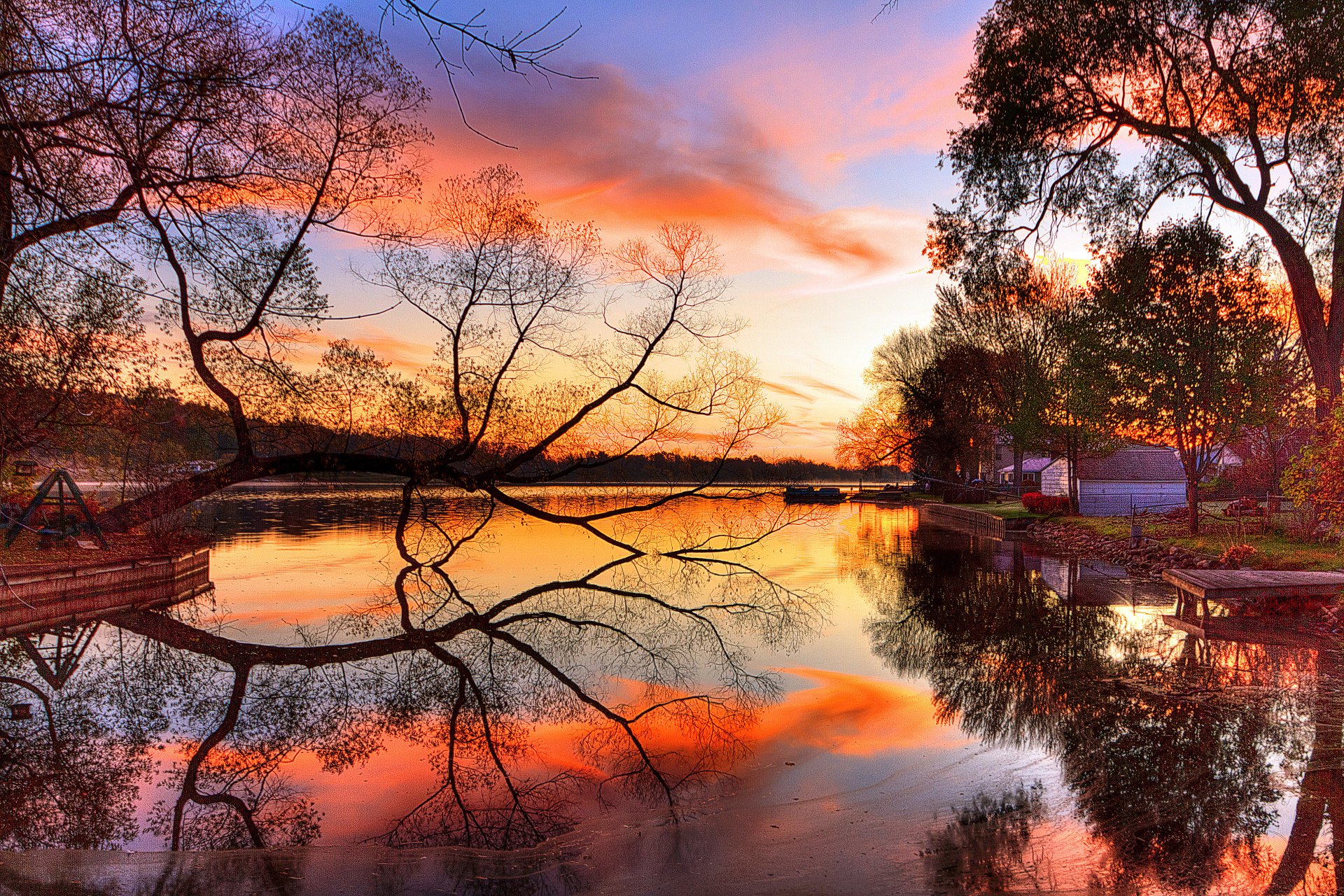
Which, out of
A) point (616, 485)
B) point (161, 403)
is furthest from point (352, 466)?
point (616, 485)

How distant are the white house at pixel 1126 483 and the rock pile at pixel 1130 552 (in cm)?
672

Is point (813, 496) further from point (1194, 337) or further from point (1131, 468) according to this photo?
point (1194, 337)

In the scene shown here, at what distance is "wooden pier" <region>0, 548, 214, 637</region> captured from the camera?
1515 centimetres

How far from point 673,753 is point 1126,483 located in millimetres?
42924

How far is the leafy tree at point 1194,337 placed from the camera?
85.1 ft

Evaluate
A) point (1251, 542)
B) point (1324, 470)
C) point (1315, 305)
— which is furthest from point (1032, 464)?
point (1324, 470)

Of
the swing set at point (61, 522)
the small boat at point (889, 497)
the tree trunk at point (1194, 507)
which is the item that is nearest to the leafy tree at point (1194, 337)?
the tree trunk at point (1194, 507)

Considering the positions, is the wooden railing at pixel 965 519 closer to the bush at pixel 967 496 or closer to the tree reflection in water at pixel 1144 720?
the bush at pixel 967 496

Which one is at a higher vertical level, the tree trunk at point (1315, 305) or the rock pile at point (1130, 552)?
the tree trunk at point (1315, 305)

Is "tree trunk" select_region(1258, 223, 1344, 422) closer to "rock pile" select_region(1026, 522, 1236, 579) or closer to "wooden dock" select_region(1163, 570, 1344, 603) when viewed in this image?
"rock pile" select_region(1026, 522, 1236, 579)

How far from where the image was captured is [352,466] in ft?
60.0

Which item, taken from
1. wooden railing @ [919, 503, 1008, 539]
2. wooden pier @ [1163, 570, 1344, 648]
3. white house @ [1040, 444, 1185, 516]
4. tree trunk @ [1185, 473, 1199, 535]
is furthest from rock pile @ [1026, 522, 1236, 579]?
white house @ [1040, 444, 1185, 516]

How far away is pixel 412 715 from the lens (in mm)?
9672

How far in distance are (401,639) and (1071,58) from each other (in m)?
20.8
